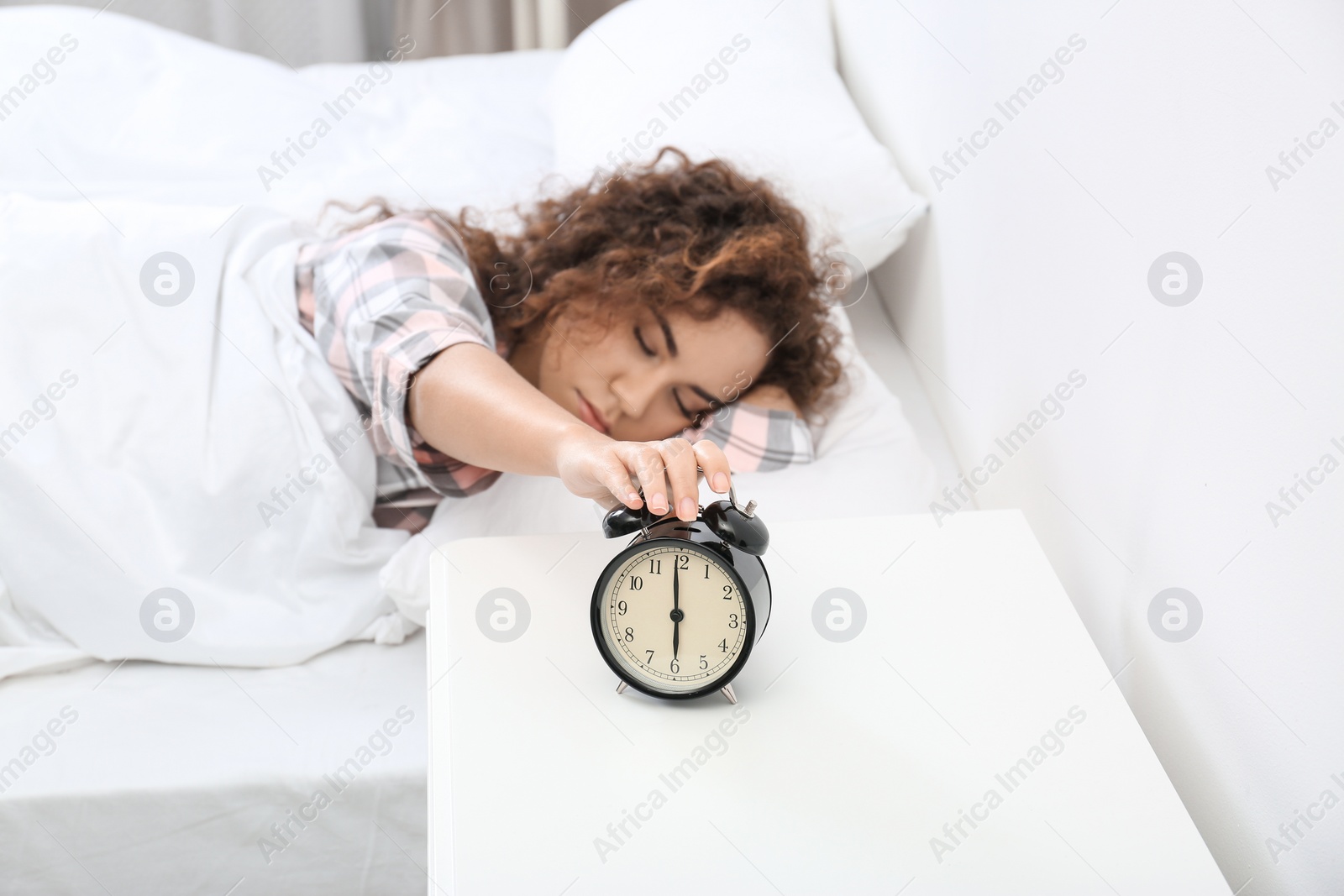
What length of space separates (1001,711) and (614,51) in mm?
1407

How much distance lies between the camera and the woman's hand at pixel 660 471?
0.76m

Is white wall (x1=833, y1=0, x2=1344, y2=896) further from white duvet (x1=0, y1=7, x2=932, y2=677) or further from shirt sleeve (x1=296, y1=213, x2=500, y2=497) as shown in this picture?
shirt sleeve (x1=296, y1=213, x2=500, y2=497)

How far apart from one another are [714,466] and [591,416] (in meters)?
0.47

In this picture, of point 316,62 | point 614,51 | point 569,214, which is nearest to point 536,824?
point 569,214

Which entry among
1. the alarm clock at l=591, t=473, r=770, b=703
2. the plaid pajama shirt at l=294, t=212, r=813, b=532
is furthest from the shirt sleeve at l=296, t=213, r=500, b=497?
the alarm clock at l=591, t=473, r=770, b=703

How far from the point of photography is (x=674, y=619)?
0.76 m

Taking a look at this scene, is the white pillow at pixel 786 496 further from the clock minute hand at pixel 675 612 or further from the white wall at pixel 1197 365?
the clock minute hand at pixel 675 612

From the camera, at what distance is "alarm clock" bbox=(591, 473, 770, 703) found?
748mm

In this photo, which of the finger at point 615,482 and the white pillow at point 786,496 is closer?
the finger at point 615,482

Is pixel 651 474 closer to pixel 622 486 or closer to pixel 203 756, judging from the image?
pixel 622 486

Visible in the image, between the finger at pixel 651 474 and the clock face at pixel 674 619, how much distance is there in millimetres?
32

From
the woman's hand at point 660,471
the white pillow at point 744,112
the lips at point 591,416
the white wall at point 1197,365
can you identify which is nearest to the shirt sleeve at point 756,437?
the lips at point 591,416

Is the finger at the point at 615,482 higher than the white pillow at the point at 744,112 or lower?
lower

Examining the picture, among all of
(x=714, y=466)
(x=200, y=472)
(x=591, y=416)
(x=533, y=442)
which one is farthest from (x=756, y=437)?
(x=200, y=472)
